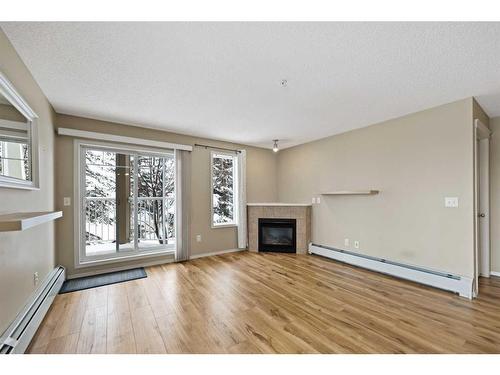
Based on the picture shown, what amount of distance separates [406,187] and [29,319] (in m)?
4.57

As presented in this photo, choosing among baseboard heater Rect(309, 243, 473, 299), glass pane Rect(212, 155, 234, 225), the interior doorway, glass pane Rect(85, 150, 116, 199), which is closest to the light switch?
baseboard heater Rect(309, 243, 473, 299)

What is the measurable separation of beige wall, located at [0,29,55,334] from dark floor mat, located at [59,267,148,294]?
37cm

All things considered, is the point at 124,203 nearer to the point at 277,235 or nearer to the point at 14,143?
the point at 14,143

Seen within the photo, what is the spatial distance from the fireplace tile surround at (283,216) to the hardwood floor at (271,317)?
1.26 meters

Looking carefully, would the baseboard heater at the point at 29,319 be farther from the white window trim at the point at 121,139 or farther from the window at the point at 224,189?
the window at the point at 224,189

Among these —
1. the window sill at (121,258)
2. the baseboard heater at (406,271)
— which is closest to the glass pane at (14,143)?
the window sill at (121,258)

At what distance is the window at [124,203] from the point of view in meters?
A: 3.42

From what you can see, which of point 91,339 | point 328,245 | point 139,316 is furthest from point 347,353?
point 328,245

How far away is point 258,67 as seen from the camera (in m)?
1.97

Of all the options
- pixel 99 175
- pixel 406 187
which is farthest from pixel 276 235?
pixel 99 175

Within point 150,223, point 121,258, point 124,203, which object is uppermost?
point 124,203

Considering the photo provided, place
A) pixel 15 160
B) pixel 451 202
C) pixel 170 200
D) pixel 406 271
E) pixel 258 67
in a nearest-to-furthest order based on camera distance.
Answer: pixel 15 160, pixel 258 67, pixel 451 202, pixel 406 271, pixel 170 200

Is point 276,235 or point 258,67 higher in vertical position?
point 258,67
